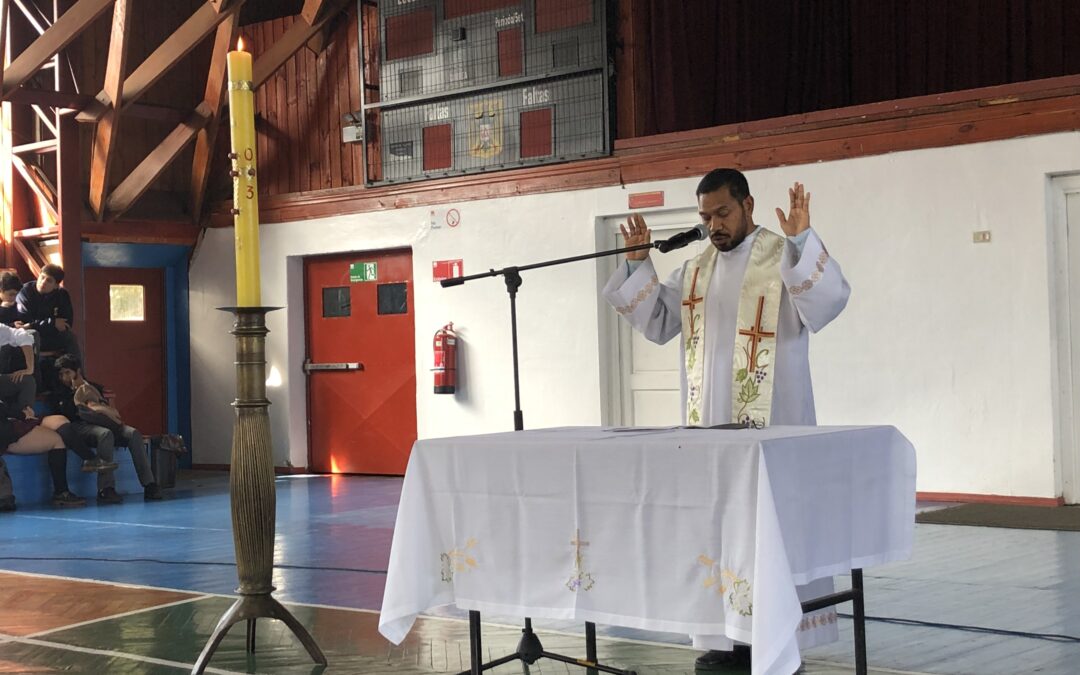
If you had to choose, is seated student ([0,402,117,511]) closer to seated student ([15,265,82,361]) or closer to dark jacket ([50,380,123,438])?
dark jacket ([50,380,123,438])

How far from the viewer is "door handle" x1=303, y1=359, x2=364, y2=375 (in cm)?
1213

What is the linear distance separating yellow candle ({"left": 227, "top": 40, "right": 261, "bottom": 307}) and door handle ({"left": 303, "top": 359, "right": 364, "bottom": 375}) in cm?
785

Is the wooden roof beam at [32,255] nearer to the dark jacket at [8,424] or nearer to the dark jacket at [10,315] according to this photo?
the dark jacket at [10,315]

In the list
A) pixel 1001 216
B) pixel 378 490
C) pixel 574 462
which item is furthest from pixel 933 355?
pixel 574 462

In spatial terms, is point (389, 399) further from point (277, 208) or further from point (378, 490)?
point (277, 208)

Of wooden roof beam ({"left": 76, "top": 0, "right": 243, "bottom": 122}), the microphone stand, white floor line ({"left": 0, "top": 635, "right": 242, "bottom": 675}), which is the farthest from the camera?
wooden roof beam ({"left": 76, "top": 0, "right": 243, "bottom": 122})

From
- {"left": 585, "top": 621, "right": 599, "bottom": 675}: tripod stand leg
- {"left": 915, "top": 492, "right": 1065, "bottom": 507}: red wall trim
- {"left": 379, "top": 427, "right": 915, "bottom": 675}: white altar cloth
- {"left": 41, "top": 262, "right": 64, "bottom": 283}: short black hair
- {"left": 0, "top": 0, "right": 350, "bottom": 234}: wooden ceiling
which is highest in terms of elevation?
{"left": 0, "top": 0, "right": 350, "bottom": 234}: wooden ceiling

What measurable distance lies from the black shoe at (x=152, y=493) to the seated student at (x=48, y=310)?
4.37 feet

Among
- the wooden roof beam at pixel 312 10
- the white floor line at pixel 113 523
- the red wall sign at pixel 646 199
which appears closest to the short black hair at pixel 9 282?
the white floor line at pixel 113 523

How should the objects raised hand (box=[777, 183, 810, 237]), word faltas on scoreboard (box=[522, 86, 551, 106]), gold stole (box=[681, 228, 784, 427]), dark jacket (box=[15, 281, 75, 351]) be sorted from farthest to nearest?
1. dark jacket (box=[15, 281, 75, 351])
2. word faltas on scoreboard (box=[522, 86, 551, 106])
3. gold stole (box=[681, 228, 784, 427])
4. raised hand (box=[777, 183, 810, 237])

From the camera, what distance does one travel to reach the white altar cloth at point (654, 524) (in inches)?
127

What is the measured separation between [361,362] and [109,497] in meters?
2.61

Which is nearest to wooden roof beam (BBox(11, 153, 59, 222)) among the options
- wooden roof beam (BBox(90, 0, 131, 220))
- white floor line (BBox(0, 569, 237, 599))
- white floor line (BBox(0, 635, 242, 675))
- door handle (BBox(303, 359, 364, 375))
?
wooden roof beam (BBox(90, 0, 131, 220))

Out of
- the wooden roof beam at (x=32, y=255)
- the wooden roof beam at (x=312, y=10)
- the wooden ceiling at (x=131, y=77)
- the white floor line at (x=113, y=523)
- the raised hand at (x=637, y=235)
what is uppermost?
the wooden roof beam at (x=312, y=10)
